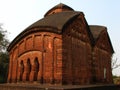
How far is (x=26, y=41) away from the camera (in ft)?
63.8

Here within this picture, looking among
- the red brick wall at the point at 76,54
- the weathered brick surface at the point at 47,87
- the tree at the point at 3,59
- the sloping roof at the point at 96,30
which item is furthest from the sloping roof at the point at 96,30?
the tree at the point at 3,59

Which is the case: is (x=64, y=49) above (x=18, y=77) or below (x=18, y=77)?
above

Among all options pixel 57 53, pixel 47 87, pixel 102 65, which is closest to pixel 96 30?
pixel 102 65

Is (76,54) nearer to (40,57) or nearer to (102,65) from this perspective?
(40,57)

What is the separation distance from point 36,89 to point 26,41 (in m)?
7.46

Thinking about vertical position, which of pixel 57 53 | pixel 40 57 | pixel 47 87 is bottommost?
pixel 47 87

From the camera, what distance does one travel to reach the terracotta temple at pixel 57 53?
16.2 m

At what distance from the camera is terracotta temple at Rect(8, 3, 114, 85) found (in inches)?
639

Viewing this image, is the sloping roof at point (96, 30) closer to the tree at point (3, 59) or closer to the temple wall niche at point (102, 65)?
the temple wall niche at point (102, 65)

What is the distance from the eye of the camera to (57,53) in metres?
16.2

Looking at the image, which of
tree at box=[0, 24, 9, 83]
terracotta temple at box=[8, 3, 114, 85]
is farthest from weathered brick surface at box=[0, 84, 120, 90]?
tree at box=[0, 24, 9, 83]

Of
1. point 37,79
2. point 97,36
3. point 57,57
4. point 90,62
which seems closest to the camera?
point 57,57

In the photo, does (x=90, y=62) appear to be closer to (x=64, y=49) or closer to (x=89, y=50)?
(x=89, y=50)

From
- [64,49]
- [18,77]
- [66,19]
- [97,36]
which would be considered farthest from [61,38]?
[97,36]
